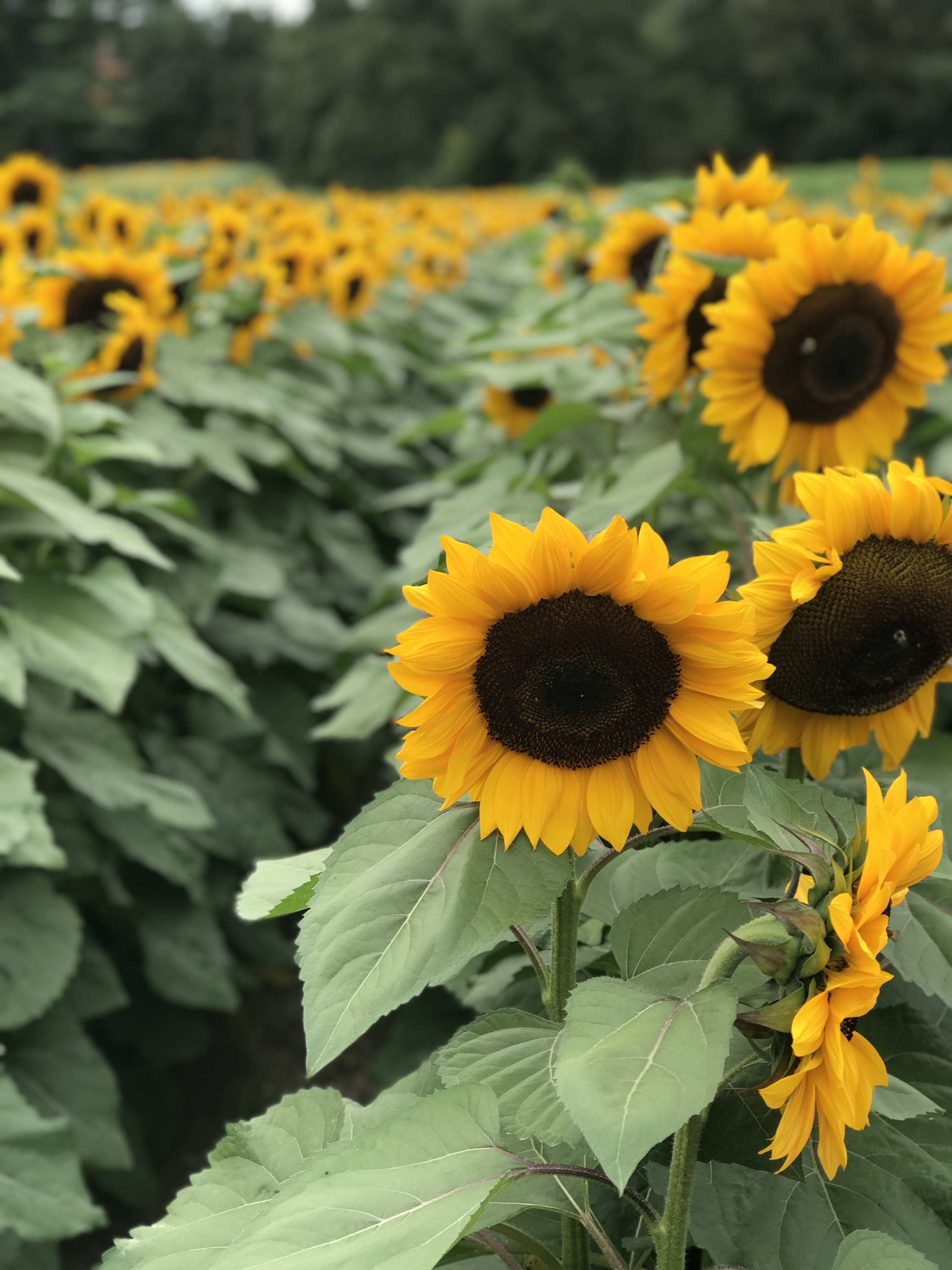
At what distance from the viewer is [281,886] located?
1.08 m

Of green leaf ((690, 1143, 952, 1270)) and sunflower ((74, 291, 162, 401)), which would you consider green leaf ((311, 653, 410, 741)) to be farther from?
sunflower ((74, 291, 162, 401))

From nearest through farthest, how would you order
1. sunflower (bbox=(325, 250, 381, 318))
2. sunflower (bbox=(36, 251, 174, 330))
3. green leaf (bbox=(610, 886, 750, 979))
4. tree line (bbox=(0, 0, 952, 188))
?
green leaf (bbox=(610, 886, 750, 979)), sunflower (bbox=(36, 251, 174, 330)), sunflower (bbox=(325, 250, 381, 318)), tree line (bbox=(0, 0, 952, 188))

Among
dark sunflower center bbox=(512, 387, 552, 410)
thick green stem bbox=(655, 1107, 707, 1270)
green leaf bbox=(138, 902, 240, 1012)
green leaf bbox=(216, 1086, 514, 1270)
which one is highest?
green leaf bbox=(216, 1086, 514, 1270)

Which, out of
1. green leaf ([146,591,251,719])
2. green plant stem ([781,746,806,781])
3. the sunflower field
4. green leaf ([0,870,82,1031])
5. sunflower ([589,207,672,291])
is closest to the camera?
the sunflower field

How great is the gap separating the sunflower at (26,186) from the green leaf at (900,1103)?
213 inches

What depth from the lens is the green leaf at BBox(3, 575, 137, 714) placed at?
7.09 feet

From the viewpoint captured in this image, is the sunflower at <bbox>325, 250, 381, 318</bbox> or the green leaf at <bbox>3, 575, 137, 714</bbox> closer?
the green leaf at <bbox>3, 575, 137, 714</bbox>

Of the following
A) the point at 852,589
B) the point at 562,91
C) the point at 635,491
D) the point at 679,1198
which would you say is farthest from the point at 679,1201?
the point at 562,91

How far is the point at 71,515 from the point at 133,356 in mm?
1030

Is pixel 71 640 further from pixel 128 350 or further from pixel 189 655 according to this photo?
pixel 128 350

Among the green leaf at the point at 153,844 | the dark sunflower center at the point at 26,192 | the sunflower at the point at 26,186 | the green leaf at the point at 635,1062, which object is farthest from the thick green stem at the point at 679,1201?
the dark sunflower center at the point at 26,192

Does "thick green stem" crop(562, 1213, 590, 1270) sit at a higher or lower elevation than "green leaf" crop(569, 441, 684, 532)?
lower

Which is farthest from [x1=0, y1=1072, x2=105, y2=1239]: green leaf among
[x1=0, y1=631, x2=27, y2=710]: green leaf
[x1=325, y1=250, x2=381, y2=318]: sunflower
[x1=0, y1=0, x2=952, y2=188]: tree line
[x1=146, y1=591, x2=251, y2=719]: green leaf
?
[x1=0, y1=0, x2=952, y2=188]: tree line

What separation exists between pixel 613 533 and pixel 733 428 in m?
0.91
